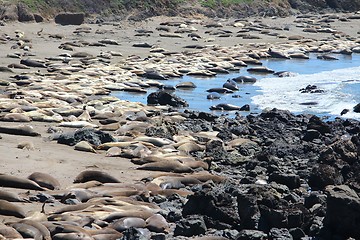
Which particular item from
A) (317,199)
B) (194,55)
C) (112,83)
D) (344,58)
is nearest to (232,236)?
(317,199)

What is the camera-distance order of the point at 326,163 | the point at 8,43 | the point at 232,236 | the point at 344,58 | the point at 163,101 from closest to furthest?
the point at 232,236 < the point at 326,163 < the point at 163,101 < the point at 8,43 < the point at 344,58

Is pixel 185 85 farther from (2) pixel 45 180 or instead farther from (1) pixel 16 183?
(1) pixel 16 183

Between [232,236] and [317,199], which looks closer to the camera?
[232,236]

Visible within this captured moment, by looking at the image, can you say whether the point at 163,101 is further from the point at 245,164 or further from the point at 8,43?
the point at 8,43

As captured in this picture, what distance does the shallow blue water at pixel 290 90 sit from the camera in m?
19.8

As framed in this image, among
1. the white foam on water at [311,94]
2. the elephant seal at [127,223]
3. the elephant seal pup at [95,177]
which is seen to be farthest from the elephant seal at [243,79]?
the elephant seal at [127,223]

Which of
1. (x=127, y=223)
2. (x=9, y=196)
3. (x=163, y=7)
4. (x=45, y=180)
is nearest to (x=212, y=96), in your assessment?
(x=45, y=180)

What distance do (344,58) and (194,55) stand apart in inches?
311

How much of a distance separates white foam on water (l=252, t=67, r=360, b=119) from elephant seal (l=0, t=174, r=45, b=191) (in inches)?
419

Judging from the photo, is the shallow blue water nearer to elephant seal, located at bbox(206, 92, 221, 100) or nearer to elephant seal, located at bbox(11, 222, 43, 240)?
elephant seal, located at bbox(206, 92, 221, 100)

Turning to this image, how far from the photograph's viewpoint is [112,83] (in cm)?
2052

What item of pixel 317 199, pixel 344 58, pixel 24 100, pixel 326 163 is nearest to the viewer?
pixel 317 199

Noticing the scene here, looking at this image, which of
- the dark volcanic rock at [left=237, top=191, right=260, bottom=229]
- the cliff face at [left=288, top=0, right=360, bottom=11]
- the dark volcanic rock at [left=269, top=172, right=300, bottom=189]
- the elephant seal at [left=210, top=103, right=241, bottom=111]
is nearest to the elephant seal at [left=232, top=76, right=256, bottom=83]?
the elephant seal at [left=210, top=103, right=241, bottom=111]

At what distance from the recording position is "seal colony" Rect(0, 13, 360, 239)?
8.45m
